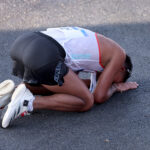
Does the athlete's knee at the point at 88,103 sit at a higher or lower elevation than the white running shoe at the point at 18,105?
lower

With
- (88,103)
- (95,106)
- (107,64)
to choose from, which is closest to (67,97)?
(88,103)

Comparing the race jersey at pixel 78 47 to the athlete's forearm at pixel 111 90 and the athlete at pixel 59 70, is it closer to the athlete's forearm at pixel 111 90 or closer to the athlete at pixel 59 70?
the athlete at pixel 59 70

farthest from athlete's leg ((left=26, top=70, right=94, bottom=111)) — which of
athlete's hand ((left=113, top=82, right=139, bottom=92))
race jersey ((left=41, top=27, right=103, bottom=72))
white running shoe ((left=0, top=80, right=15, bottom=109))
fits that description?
athlete's hand ((left=113, top=82, right=139, bottom=92))

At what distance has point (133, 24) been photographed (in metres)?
4.78

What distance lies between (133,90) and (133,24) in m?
1.61

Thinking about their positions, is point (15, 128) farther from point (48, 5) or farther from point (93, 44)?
point (48, 5)

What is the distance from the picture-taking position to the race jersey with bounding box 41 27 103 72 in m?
2.93

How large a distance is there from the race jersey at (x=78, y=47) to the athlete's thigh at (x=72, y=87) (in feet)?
0.42

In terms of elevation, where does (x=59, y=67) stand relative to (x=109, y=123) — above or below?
above

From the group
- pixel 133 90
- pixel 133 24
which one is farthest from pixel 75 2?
pixel 133 90

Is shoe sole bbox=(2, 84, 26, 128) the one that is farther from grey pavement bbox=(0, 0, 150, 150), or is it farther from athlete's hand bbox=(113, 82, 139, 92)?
athlete's hand bbox=(113, 82, 139, 92)

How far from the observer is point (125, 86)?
336 centimetres

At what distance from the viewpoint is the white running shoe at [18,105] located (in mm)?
2715

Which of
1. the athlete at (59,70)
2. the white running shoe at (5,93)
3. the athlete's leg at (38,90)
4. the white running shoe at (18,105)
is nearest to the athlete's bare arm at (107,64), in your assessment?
the athlete at (59,70)
